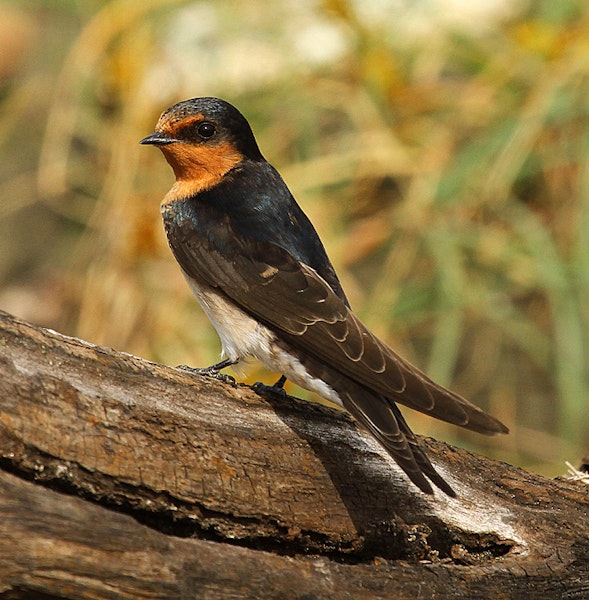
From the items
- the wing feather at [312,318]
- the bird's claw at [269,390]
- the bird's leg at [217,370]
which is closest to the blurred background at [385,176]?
the bird's leg at [217,370]

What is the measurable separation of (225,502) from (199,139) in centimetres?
104

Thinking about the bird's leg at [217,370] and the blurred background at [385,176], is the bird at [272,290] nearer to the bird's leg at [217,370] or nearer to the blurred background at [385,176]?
the bird's leg at [217,370]

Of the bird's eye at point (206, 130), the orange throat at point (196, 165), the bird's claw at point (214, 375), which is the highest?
the bird's eye at point (206, 130)

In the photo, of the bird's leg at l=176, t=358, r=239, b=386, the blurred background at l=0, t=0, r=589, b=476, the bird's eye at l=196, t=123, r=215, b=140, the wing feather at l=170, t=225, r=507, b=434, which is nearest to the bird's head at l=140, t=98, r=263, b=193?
the bird's eye at l=196, t=123, r=215, b=140

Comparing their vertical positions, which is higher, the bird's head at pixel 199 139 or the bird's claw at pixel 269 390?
the bird's head at pixel 199 139

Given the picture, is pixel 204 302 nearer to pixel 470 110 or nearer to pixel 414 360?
pixel 414 360

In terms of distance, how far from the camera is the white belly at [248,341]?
2090 mm

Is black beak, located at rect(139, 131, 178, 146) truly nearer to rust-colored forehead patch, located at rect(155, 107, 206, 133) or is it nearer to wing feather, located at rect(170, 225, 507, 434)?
rust-colored forehead patch, located at rect(155, 107, 206, 133)

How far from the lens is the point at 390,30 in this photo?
4254 mm

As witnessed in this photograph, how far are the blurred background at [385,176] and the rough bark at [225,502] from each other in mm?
1854

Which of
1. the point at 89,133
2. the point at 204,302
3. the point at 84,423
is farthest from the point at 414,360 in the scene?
the point at 84,423

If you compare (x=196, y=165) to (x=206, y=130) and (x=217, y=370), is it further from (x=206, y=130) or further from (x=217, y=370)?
(x=217, y=370)

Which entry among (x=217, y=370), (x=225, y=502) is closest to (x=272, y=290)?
(x=217, y=370)

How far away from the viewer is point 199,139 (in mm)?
2516
